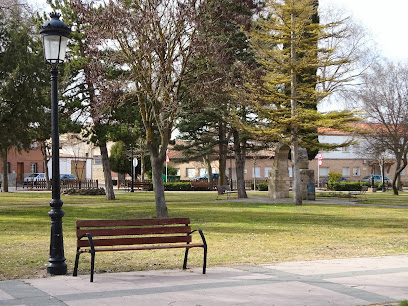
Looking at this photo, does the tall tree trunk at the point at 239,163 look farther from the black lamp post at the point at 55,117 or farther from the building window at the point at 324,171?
the building window at the point at 324,171

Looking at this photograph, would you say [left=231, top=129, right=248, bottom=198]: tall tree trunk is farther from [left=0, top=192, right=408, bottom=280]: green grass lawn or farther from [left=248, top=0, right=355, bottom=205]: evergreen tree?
[left=0, top=192, right=408, bottom=280]: green grass lawn

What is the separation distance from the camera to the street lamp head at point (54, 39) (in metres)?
9.92

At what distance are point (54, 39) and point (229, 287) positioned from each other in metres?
4.88

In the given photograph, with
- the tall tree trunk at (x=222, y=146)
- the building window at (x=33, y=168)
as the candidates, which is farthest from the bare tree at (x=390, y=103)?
the building window at (x=33, y=168)

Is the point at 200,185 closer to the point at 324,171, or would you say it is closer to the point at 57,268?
the point at 324,171

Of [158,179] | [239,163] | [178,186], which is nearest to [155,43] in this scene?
[158,179]

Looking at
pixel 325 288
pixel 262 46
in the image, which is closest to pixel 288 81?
pixel 262 46

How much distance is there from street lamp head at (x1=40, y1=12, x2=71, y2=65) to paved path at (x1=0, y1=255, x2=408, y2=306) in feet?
11.6

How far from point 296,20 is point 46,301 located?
26.0 m

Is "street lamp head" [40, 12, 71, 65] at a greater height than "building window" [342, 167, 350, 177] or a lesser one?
greater

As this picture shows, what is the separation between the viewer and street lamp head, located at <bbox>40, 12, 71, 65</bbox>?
9.92 meters

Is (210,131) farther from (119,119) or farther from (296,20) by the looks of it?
(296,20)

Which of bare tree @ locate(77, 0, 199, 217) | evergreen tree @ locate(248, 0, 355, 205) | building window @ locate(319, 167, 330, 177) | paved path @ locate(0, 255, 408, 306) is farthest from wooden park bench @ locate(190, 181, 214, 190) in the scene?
paved path @ locate(0, 255, 408, 306)

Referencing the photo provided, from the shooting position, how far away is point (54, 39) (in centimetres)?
999
